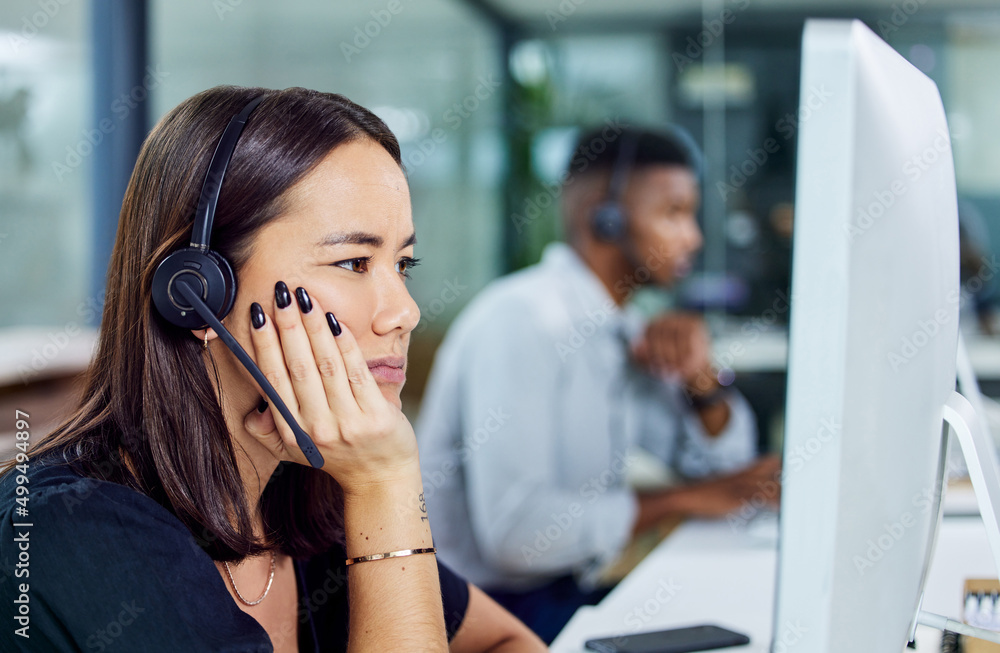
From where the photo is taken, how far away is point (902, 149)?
1.74 ft

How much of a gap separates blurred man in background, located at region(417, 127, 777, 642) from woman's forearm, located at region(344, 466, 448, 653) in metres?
0.96

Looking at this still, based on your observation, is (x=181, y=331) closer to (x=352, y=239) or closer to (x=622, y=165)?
(x=352, y=239)

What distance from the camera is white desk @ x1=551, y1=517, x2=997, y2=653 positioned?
112cm

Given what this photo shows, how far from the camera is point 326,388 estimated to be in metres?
0.83

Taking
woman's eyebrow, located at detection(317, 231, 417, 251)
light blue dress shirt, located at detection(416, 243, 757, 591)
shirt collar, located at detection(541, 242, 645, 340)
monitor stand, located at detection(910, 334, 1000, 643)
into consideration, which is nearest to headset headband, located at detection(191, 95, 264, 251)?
woman's eyebrow, located at detection(317, 231, 417, 251)

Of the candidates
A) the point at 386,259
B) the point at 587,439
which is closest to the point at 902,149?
the point at 386,259

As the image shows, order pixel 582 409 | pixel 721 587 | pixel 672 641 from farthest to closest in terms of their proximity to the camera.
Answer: pixel 582 409
pixel 721 587
pixel 672 641

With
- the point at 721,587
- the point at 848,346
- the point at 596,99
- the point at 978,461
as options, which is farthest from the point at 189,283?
the point at 596,99

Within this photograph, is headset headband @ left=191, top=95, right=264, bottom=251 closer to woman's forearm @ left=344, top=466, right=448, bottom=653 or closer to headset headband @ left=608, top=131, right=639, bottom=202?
woman's forearm @ left=344, top=466, right=448, bottom=653

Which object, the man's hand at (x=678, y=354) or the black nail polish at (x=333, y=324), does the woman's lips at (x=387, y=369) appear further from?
the man's hand at (x=678, y=354)

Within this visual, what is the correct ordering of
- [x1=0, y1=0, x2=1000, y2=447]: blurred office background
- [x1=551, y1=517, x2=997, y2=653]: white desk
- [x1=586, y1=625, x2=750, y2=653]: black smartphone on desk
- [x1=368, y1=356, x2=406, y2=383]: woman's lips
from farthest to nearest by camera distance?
1. [x1=0, y1=0, x2=1000, y2=447]: blurred office background
2. [x1=551, y1=517, x2=997, y2=653]: white desk
3. [x1=586, y1=625, x2=750, y2=653]: black smartphone on desk
4. [x1=368, y1=356, x2=406, y2=383]: woman's lips

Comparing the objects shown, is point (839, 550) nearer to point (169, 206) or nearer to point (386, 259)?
point (386, 259)

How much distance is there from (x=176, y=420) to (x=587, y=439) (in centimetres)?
132

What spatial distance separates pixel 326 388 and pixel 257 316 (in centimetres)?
10
